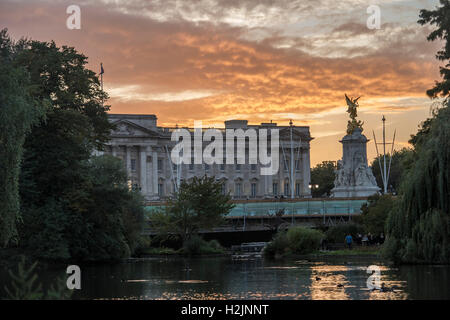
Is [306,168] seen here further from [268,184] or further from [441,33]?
[441,33]

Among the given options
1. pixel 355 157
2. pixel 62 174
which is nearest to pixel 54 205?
pixel 62 174

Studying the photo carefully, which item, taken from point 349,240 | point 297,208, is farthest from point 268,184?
point 349,240

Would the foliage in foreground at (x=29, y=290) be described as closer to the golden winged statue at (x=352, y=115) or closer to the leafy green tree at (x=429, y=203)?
the leafy green tree at (x=429, y=203)

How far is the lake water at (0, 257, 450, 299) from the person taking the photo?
3016 cm

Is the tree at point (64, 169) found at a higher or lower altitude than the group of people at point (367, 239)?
higher

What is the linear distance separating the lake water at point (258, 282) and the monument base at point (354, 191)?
1616 inches

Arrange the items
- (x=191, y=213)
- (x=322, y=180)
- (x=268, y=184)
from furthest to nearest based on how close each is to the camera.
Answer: (x=322, y=180), (x=268, y=184), (x=191, y=213)

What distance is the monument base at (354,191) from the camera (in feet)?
293

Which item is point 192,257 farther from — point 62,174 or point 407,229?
point 407,229

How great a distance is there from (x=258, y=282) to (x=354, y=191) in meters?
54.9

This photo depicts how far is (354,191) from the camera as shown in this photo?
90.2 metres

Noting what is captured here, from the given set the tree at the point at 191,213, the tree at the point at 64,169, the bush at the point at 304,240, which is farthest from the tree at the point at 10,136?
the tree at the point at 191,213

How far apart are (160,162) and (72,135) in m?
107
